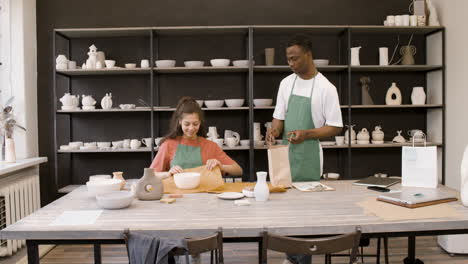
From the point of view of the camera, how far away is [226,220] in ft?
5.70

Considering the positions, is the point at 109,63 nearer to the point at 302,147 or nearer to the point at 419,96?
the point at 302,147

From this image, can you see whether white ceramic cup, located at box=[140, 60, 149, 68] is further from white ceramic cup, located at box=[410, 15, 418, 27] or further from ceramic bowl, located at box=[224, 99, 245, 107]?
white ceramic cup, located at box=[410, 15, 418, 27]

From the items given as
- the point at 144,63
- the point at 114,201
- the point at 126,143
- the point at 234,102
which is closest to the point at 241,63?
the point at 234,102

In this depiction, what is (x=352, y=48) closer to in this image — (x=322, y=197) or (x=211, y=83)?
(x=211, y=83)

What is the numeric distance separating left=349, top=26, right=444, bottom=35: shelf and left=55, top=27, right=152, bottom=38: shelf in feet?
7.10

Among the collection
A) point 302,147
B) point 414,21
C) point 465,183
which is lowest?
point 465,183

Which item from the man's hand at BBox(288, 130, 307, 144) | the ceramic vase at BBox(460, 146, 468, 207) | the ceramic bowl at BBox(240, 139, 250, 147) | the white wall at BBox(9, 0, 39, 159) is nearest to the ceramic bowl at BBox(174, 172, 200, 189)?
the man's hand at BBox(288, 130, 307, 144)

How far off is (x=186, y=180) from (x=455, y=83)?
3.19 m

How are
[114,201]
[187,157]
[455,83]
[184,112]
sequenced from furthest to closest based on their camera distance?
[455,83]
[187,157]
[184,112]
[114,201]

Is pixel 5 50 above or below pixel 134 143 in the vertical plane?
above

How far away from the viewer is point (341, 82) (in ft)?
15.0

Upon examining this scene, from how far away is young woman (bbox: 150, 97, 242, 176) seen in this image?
8.80 feet

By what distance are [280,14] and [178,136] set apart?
7.69 feet

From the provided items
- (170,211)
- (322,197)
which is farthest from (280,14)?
(170,211)
